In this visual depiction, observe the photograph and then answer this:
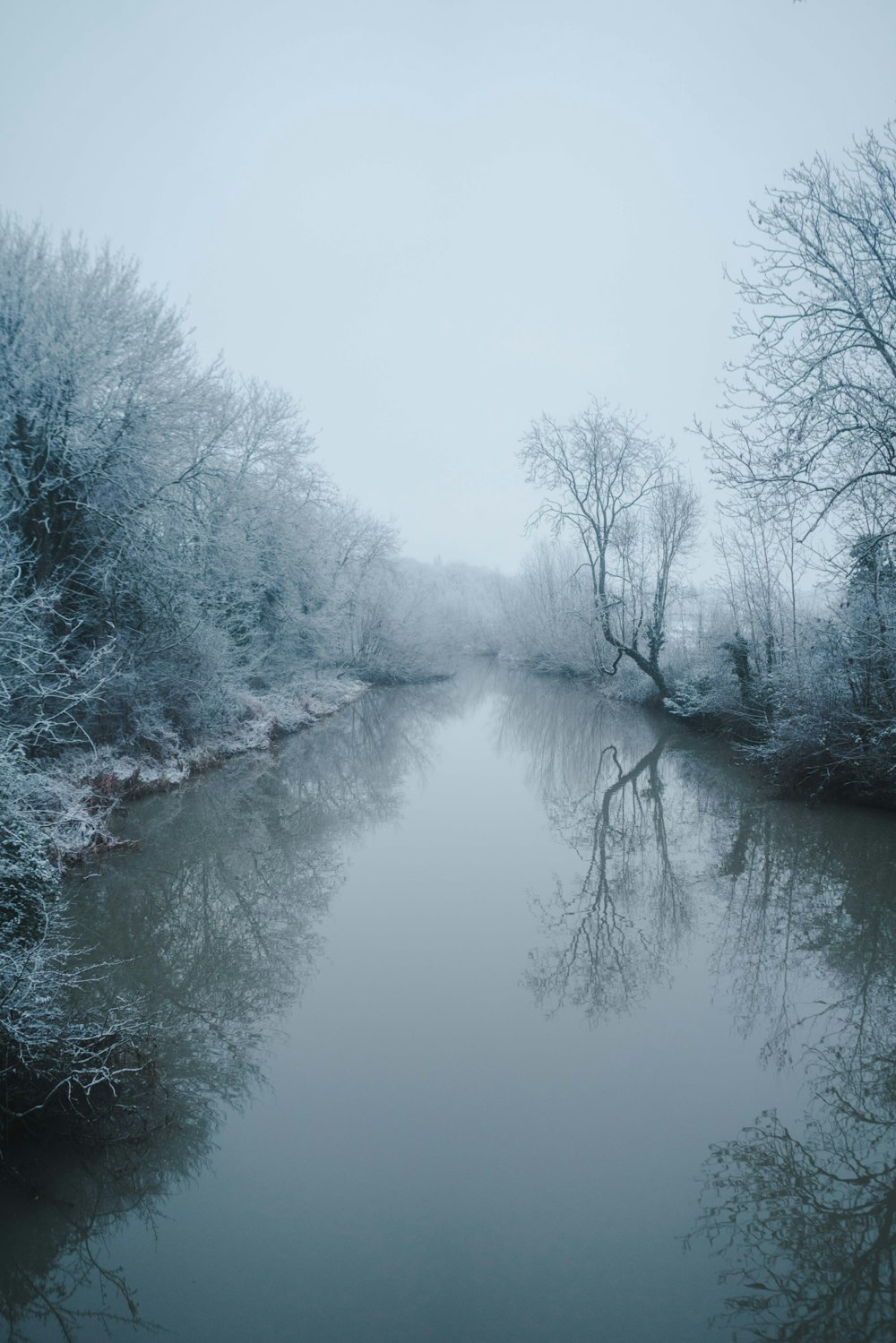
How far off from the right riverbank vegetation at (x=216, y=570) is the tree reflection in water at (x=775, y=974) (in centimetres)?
154

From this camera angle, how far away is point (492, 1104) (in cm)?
362

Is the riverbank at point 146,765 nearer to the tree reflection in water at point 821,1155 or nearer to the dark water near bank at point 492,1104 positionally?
the dark water near bank at point 492,1104

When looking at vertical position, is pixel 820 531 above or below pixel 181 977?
above

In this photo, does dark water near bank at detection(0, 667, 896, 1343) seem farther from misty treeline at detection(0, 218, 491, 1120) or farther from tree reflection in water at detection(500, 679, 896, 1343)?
misty treeline at detection(0, 218, 491, 1120)

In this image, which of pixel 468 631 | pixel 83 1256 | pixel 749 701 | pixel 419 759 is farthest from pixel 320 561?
pixel 468 631

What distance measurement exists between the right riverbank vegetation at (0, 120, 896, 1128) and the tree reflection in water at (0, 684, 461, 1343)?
0.83 ft

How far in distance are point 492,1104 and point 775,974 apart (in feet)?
8.39

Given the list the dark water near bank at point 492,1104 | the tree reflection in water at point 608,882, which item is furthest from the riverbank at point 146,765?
the tree reflection in water at point 608,882

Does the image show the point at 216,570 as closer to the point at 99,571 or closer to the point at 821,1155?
the point at 99,571

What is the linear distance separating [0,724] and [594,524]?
16.5 meters

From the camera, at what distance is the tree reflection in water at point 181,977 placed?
2.76 meters

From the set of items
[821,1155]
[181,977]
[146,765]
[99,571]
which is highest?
[99,571]

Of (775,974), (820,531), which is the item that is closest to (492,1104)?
(775,974)

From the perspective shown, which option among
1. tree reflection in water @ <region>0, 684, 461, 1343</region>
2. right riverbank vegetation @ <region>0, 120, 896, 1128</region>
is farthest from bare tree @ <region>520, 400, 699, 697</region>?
tree reflection in water @ <region>0, 684, 461, 1343</region>
